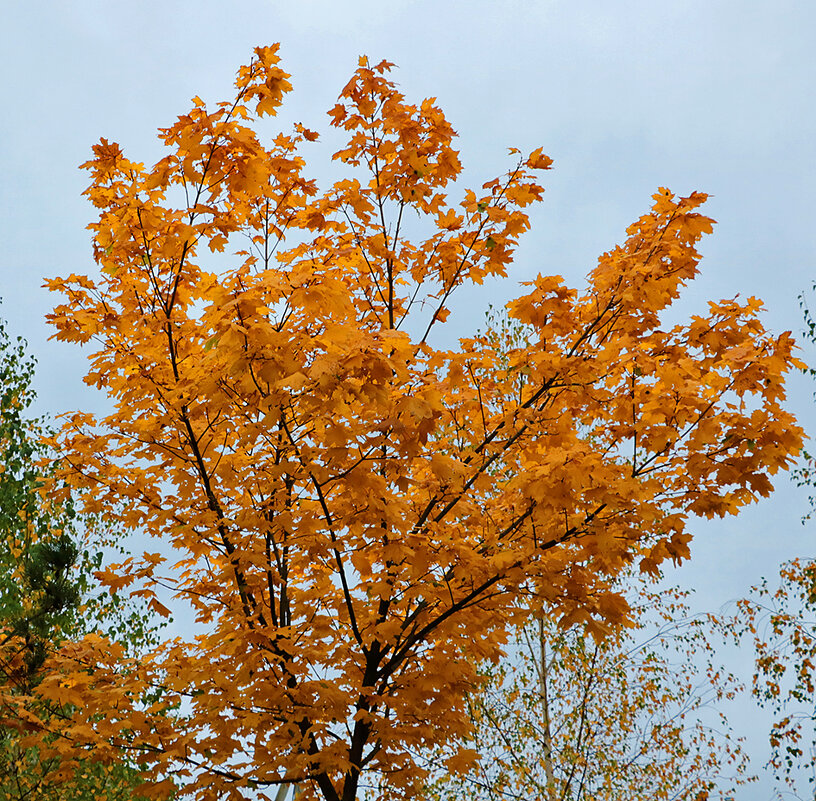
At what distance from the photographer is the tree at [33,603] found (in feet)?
25.5

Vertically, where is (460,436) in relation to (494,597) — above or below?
above

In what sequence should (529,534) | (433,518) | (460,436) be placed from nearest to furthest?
(529,534) → (433,518) → (460,436)

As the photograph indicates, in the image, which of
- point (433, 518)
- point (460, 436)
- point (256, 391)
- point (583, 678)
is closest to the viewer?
point (256, 391)

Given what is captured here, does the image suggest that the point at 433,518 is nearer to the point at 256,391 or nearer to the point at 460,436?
the point at 460,436

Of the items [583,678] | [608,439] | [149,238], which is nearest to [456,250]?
[608,439]

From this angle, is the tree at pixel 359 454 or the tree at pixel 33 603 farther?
the tree at pixel 33 603

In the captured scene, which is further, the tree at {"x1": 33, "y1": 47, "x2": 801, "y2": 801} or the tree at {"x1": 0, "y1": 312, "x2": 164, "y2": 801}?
the tree at {"x1": 0, "y1": 312, "x2": 164, "y2": 801}

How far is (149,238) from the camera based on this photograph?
18.2ft

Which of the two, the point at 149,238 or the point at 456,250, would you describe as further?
the point at 456,250

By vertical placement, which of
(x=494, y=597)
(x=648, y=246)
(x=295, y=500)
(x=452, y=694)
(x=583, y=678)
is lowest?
(x=452, y=694)

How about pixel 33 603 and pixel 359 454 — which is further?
pixel 33 603

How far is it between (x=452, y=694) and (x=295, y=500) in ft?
5.79

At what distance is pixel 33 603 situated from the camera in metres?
10.8

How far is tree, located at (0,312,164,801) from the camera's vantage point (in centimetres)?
777
